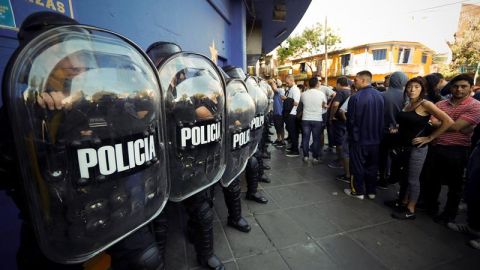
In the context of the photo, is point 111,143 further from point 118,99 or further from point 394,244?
point 394,244

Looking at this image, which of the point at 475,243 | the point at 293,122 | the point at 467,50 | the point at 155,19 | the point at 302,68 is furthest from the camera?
the point at 302,68

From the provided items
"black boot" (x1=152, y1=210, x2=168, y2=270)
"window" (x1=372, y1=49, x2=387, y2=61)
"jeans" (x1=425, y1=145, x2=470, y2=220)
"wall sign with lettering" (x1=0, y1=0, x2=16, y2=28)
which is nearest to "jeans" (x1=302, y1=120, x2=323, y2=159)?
"jeans" (x1=425, y1=145, x2=470, y2=220)

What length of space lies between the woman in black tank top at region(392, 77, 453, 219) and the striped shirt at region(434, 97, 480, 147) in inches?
6.4

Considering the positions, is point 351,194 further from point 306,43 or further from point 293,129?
point 306,43

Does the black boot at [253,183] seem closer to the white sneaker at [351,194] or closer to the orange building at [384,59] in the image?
the white sneaker at [351,194]

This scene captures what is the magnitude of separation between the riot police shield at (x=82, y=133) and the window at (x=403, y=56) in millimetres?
27776

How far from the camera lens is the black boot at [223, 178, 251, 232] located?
7.74ft

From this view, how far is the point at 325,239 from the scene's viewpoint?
95.5 inches

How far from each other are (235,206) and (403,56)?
27.2 meters

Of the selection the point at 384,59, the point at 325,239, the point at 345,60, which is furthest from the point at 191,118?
the point at 345,60

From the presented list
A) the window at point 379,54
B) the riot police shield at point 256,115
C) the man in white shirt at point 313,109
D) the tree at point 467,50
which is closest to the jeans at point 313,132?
the man in white shirt at point 313,109

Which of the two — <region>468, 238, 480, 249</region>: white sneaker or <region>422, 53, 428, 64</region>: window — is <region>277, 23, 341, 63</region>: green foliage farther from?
<region>468, 238, 480, 249</region>: white sneaker

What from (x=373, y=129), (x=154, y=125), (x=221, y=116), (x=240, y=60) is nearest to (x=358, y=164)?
(x=373, y=129)

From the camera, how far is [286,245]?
2320 millimetres
